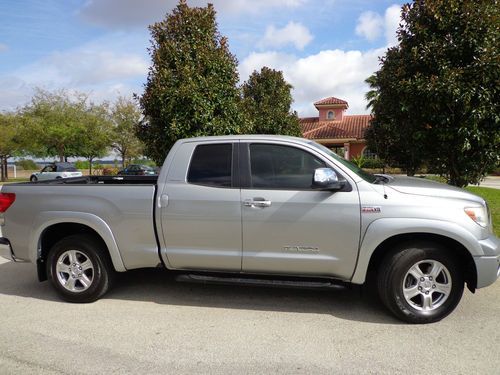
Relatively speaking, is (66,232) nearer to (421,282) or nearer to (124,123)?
(421,282)

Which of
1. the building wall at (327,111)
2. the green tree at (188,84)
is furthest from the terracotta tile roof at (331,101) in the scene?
the green tree at (188,84)

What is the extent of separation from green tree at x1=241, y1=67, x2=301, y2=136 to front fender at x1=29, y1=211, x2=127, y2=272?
40.5ft

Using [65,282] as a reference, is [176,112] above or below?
above

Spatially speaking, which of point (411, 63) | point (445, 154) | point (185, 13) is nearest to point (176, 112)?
point (185, 13)

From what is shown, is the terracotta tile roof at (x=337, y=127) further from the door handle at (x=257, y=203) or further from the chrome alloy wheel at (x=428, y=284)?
the door handle at (x=257, y=203)

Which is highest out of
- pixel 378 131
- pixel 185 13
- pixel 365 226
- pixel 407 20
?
pixel 185 13

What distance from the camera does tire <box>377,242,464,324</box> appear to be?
13.0 feet

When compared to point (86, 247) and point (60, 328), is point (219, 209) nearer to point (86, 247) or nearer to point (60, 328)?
point (86, 247)

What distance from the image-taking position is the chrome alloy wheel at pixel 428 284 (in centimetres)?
401

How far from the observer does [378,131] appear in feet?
49.3

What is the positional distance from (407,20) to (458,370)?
247 inches

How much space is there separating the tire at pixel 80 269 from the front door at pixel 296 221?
1.67 meters

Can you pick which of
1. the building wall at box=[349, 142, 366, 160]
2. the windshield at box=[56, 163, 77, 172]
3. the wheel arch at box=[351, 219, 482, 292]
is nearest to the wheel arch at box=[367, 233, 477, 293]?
Result: the wheel arch at box=[351, 219, 482, 292]

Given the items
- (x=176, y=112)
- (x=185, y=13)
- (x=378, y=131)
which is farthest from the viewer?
(x=378, y=131)
